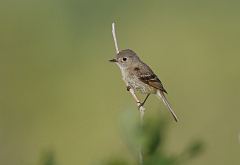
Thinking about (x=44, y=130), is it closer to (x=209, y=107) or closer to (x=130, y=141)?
(x=209, y=107)

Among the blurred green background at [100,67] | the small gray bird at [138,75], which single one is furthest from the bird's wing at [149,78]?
the blurred green background at [100,67]

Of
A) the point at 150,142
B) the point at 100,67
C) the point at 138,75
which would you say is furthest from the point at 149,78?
the point at 100,67

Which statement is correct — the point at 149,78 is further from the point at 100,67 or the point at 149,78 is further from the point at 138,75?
the point at 100,67

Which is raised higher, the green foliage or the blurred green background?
the blurred green background

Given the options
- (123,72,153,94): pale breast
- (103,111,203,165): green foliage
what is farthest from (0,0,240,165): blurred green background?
(103,111,203,165): green foliage

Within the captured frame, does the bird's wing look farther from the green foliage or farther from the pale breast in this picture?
the green foliage

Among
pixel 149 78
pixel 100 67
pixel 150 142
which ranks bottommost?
pixel 150 142

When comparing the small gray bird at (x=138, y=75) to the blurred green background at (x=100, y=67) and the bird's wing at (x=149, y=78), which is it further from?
the blurred green background at (x=100, y=67)
